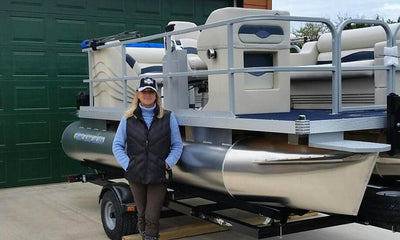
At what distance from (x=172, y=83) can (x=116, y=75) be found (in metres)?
1.56

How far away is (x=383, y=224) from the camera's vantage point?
387cm

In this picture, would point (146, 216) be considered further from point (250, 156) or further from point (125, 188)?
point (250, 156)

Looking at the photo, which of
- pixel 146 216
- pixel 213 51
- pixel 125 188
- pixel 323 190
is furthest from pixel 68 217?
pixel 323 190

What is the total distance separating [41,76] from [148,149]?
14.8 feet

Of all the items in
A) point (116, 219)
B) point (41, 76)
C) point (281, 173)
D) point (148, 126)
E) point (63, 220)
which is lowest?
point (63, 220)

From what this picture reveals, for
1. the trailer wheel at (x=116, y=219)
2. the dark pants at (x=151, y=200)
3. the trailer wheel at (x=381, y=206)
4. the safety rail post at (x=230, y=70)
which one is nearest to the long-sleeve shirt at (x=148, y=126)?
the dark pants at (x=151, y=200)

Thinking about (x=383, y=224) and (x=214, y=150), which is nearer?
(x=383, y=224)

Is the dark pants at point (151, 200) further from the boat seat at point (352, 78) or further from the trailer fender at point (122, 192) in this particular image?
the boat seat at point (352, 78)

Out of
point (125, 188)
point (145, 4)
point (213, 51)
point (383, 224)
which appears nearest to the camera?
point (383, 224)

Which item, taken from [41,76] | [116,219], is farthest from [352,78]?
[41,76]

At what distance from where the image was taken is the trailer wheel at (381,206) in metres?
3.79

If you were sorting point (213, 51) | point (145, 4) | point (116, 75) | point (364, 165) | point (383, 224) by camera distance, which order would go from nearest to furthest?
1. point (364, 165)
2. point (383, 224)
3. point (213, 51)
4. point (116, 75)
5. point (145, 4)

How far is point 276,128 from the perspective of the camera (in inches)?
146

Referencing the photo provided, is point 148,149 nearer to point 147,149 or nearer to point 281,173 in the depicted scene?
point 147,149
